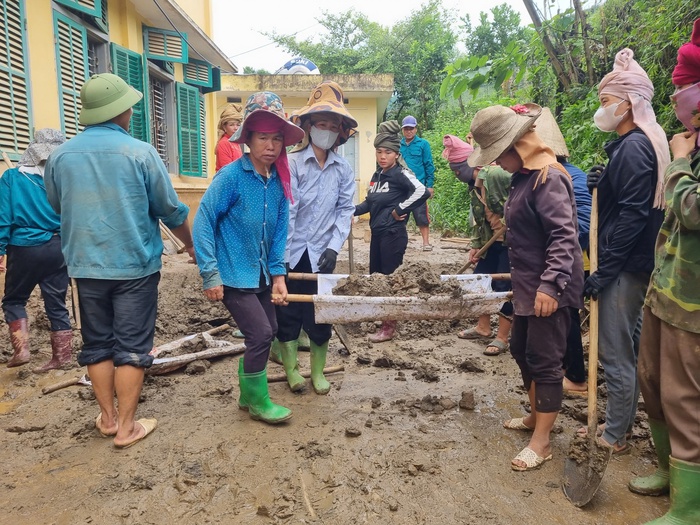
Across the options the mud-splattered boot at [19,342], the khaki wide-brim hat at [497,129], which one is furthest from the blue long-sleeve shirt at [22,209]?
the khaki wide-brim hat at [497,129]

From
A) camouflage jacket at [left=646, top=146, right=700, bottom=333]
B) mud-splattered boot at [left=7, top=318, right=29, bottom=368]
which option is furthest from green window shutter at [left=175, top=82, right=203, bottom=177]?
camouflage jacket at [left=646, top=146, right=700, bottom=333]

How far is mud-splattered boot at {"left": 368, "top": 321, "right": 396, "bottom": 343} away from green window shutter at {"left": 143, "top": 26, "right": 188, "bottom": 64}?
22.1 ft

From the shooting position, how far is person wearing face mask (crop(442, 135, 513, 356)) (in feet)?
14.9

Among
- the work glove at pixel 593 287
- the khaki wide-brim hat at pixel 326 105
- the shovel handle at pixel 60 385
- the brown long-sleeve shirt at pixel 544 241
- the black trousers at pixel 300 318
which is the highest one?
the khaki wide-brim hat at pixel 326 105

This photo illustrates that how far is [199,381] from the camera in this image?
13.4ft

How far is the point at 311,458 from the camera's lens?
2875 mm

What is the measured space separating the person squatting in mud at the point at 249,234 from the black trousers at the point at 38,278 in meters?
1.98

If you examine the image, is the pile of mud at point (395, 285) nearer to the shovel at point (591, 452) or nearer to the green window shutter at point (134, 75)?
the shovel at point (591, 452)

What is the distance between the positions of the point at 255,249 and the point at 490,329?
117 inches

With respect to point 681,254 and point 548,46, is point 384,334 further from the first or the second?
point 548,46

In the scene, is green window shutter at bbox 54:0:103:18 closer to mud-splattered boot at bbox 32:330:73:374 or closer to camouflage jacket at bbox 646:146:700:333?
mud-splattered boot at bbox 32:330:73:374

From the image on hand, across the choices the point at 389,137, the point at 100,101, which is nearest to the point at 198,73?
the point at 389,137

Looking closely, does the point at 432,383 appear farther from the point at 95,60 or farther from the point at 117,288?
the point at 95,60

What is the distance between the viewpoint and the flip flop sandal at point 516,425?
3191 millimetres
